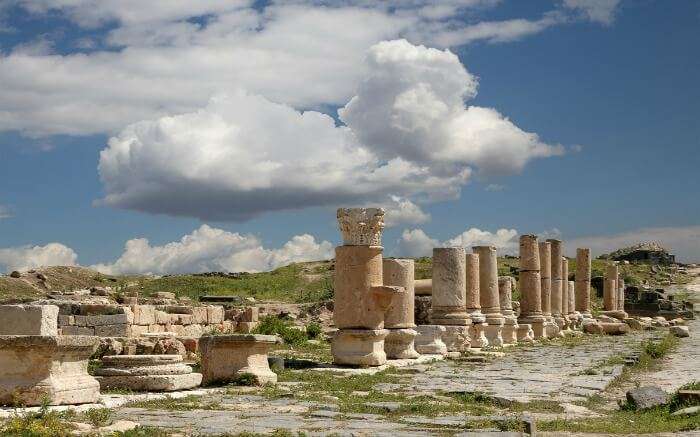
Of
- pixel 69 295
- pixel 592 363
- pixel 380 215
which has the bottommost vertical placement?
pixel 592 363

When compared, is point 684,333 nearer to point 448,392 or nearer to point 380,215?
point 380,215

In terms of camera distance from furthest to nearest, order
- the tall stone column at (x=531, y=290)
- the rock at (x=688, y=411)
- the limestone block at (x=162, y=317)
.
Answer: the tall stone column at (x=531, y=290)
the limestone block at (x=162, y=317)
the rock at (x=688, y=411)

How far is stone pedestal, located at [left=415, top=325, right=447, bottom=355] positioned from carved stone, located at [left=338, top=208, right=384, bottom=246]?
182 inches

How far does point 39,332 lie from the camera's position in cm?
983

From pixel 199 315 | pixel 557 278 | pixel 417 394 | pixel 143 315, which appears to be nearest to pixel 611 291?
pixel 557 278

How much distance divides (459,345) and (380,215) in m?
6.60

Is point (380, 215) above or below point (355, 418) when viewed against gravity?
above

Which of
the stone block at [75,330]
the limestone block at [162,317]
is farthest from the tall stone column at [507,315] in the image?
the stone block at [75,330]

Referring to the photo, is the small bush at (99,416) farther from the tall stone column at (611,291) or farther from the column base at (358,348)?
the tall stone column at (611,291)

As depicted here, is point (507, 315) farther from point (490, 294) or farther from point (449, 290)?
point (449, 290)

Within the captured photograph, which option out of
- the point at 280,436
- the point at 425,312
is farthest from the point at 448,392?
the point at 425,312

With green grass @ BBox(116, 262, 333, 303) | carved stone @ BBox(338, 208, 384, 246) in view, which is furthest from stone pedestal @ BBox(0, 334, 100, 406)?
green grass @ BBox(116, 262, 333, 303)

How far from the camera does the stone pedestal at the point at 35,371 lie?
9.28 metres

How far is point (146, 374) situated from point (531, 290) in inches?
792
